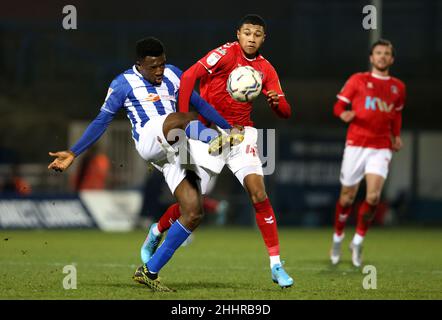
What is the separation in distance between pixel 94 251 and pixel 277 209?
288 inches

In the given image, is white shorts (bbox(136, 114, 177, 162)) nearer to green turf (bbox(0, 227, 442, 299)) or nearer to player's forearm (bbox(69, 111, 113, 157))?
player's forearm (bbox(69, 111, 113, 157))

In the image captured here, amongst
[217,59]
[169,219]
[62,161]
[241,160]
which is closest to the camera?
[62,161]

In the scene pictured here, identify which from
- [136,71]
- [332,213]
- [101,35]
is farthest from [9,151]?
[136,71]

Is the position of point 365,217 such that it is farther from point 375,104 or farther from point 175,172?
point 175,172

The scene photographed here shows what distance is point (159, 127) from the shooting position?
303 inches

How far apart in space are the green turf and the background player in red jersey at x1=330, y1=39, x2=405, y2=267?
64cm

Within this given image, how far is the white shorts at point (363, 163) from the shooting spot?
10977mm

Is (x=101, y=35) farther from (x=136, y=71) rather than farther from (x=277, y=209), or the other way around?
(x=136, y=71)

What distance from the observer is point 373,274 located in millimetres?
8961

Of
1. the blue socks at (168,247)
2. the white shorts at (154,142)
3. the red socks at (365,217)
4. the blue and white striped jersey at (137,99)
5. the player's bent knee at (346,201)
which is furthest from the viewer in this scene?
the player's bent knee at (346,201)

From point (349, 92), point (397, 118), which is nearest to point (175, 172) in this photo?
point (349, 92)

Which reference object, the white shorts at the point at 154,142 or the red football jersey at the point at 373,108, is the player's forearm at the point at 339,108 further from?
the white shorts at the point at 154,142

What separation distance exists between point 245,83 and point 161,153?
0.91 meters

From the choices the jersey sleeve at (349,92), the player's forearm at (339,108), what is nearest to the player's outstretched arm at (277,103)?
the player's forearm at (339,108)
